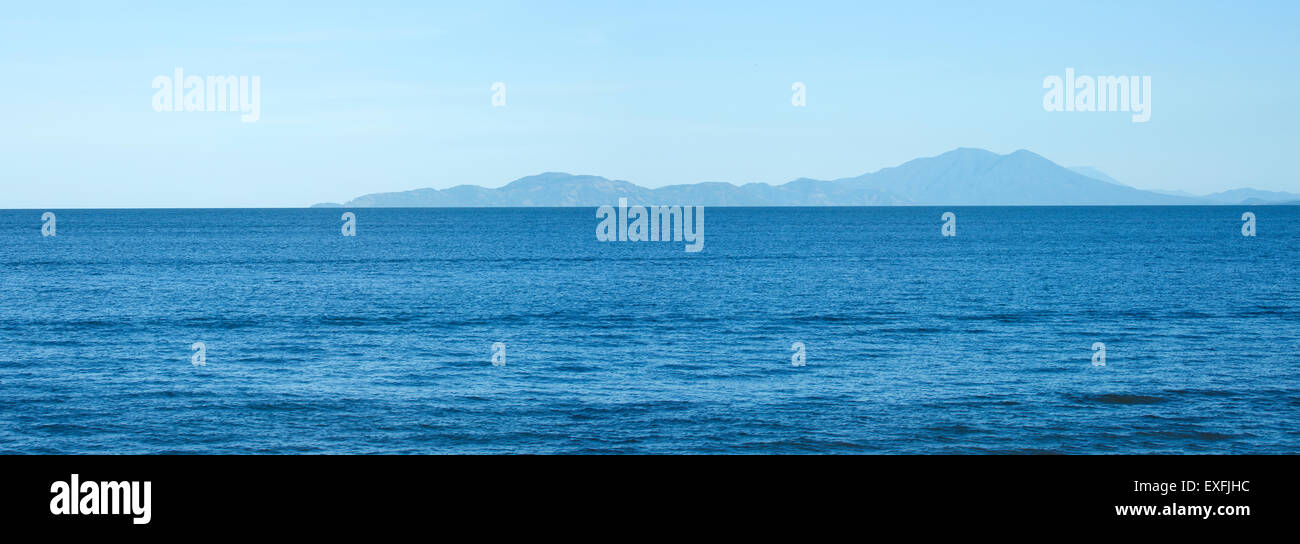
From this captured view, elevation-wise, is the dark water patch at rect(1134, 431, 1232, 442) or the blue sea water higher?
the blue sea water

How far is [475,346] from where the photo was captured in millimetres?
46031

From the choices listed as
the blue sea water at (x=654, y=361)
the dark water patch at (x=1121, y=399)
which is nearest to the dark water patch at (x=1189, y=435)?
the blue sea water at (x=654, y=361)

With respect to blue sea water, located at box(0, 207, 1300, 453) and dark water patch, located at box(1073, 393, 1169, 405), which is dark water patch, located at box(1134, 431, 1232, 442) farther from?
dark water patch, located at box(1073, 393, 1169, 405)

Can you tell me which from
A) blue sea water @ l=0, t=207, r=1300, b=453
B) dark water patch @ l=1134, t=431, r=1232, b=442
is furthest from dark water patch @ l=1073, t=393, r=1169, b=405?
dark water patch @ l=1134, t=431, r=1232, b=442

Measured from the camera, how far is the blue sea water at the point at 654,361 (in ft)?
91.7

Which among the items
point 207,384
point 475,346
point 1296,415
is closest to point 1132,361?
point 1296,415

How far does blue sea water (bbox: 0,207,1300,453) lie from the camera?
27953mm

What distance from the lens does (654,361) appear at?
137ft

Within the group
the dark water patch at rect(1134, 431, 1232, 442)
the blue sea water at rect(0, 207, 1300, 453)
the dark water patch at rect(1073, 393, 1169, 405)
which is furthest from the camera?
the dark water patch at rect(1073, 393, 1169, 405)

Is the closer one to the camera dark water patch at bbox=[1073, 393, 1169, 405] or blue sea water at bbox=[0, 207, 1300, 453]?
blue sea water at bbox=[0, 207, 1300, 453]

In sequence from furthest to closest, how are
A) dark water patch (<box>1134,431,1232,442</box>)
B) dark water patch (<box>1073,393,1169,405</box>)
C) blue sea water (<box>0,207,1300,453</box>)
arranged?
dark water patch (<box>1073,393,1169,405</box>), blue sea water (<box>0,207,1300,453</box>), dark water patch (<box>1134,431,1232,442</box>)

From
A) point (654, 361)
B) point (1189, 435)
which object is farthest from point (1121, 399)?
point (654, 361)
